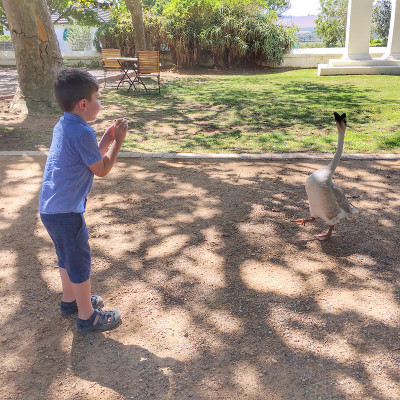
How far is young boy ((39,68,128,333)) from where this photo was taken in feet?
7.65

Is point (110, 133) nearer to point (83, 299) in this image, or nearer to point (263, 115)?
point (83, 299)

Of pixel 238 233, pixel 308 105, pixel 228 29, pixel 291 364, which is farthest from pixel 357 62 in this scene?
pixel 291 364

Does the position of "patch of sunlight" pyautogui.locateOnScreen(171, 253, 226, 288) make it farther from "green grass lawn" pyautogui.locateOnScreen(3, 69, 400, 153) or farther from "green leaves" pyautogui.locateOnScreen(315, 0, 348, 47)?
"green leaves" pyautogui.locateOnScreen(315, 0, 348, 47)

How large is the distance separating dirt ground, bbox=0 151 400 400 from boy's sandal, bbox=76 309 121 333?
0.04 m

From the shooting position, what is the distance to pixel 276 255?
360cm

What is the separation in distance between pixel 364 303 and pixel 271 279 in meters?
0.66

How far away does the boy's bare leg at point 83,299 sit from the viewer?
8.43 ft

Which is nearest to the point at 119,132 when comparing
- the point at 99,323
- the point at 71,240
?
the point at 71,240

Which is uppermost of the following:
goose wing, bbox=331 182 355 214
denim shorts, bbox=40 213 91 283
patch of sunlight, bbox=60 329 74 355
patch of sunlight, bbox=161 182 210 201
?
denim shorts, bbox=40 213 91 283

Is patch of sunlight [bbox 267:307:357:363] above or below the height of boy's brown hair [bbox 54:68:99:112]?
below

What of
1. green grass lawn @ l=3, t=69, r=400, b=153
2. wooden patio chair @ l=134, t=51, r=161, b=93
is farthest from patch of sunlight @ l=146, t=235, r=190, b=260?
wooden patio chair @ l=134, t=51, r=161, b=93

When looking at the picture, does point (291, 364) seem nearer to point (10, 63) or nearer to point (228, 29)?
point (228, 29)

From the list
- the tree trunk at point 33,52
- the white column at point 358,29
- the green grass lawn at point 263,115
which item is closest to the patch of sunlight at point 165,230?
the green grass lawn at point 263,115

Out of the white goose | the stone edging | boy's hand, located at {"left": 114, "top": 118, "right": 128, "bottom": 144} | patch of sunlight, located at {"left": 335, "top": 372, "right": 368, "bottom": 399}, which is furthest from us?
the stone edging
